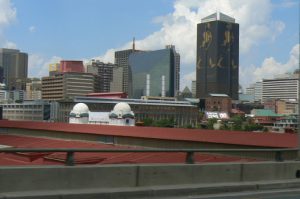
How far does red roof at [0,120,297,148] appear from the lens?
103ft

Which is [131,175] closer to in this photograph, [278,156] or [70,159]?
[70,159]

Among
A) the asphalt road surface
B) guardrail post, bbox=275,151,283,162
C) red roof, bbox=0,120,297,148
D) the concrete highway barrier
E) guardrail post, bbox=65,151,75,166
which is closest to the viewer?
the concrete highway barrier

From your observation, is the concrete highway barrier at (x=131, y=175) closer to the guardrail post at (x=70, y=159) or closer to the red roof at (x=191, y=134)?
the guardrail post at (x=70, y=159)

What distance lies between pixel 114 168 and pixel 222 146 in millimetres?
25838

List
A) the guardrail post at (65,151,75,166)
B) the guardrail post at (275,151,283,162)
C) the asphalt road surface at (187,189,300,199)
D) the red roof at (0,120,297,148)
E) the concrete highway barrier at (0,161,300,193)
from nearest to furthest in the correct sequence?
the concrete highway barrier at (0,161,300,193), the guardrail post at (65,151,75,166), the asphalt road surface at (187,189,300,199), the guardrail post at (275,151,283,162), the red roof at (0,120,297,148)

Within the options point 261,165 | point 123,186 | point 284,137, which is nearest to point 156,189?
point 123,186

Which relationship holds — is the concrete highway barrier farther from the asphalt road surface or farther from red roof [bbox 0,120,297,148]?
red roof [bbox 0,120,297,148]

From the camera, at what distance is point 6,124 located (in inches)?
3157

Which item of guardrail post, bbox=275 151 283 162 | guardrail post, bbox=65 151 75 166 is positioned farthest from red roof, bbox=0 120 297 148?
guardrail post, bbox=65 151 75 166

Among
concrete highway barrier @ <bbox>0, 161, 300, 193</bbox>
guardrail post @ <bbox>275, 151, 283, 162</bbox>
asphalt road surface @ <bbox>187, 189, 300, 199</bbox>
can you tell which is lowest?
asphalt road surface @ <bbox>187, 189, 300, 199</bbox>

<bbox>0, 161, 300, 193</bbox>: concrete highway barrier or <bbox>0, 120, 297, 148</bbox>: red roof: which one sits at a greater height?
<bbox>0, 120, 297, 148</bbox>: red roof

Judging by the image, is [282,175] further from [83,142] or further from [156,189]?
[83,142]

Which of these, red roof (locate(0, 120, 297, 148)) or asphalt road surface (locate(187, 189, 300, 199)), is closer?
asphalt road surface (locate(187, 189, 300, 199))

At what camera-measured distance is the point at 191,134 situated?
4162 cm
